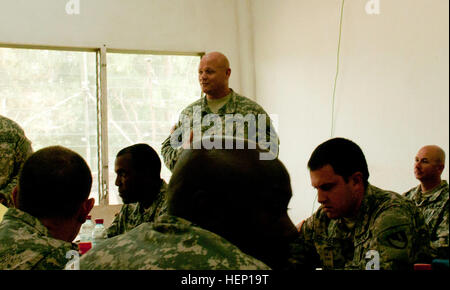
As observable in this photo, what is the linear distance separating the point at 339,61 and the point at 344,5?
44 centimetres

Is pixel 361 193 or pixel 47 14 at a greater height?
pixel 47 14

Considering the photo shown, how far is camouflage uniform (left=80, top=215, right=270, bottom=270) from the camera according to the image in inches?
35.9

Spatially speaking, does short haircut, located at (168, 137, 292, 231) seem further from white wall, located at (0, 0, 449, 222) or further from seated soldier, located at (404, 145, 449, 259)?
white wall, located at (0, 0, 449, 222)

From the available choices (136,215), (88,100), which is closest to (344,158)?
(136,215)

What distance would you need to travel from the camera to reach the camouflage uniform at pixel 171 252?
35.9 inches

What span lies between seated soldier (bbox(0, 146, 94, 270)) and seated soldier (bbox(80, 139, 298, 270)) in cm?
30

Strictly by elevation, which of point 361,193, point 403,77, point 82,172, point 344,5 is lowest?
point 361,193

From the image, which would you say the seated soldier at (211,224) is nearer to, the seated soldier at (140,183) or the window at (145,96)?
the seated soldier at (140,183)

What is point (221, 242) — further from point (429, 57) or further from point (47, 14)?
point (47, 14)


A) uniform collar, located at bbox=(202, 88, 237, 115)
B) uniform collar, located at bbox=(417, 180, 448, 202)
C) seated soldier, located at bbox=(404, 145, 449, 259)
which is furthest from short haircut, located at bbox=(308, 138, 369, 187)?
uniform collar, located at bbox=(202, 88, 237, 115)

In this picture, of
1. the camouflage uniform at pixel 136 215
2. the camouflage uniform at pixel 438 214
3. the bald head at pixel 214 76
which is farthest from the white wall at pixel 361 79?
the camouflage uniform at pixel 136 215

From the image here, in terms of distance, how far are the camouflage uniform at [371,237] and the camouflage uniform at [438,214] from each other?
565mm

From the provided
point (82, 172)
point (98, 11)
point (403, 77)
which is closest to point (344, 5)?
point (403, 77)

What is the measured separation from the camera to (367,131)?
3.91 metres
